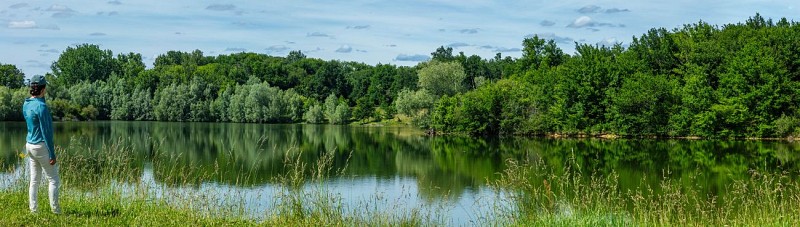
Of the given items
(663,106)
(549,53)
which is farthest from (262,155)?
(549,53)

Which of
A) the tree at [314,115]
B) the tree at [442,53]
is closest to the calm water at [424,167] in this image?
the tree at [314,115]

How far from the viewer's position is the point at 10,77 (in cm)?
9594

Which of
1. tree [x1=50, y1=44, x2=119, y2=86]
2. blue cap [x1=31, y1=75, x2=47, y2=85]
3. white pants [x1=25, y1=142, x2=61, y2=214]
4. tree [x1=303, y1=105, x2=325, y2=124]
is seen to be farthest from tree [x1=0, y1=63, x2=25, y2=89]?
blue cap [x1=31, y1=75, x2=47, y2=85]

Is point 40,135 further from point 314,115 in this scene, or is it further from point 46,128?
point 314,115

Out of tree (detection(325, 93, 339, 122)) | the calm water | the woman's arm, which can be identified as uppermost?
the woman's arm

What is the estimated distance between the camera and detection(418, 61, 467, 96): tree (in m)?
75.3

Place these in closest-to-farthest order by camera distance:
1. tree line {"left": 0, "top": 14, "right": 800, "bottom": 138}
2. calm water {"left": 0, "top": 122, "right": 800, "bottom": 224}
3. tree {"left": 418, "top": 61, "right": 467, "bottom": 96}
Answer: calm water {"left": 0, "top": 122, "right": 800, "bottom": 224} < tree line {"left": 0, "top": 14, "right": 800, "bottom": 138} < tree {"left": 418, "top": 61, "right": 467, "bottom": 96}

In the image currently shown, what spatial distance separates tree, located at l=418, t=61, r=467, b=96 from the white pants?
66104mm

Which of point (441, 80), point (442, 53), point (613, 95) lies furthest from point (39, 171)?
point (442, 53)

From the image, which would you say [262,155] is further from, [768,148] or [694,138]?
[694,138]

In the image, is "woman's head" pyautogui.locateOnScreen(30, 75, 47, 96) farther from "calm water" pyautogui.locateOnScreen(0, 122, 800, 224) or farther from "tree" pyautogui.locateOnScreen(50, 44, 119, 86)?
"tree" pyautogui.locateOnScreen(50, 44, 119, 86)

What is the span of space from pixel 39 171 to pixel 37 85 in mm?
1158

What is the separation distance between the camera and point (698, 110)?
52.2 m

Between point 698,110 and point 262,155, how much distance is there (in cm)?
3540
